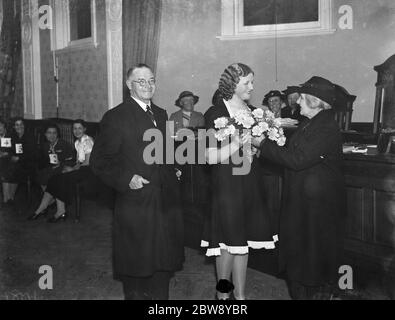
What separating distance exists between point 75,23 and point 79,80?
91cm

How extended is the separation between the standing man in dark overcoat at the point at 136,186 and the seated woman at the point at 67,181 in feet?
11.0

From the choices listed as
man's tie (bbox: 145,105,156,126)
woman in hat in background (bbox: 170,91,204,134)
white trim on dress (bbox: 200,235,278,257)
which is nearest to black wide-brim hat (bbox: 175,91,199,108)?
woman in hat in background (bbox: 170,91,204,134)

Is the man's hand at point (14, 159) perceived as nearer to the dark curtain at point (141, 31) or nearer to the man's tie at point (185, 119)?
the dark curtain at point (141, 31)

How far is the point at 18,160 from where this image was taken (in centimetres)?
684

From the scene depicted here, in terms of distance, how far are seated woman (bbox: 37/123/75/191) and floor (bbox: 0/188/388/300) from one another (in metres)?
0.61

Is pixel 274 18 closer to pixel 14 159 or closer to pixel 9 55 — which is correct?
pixel 14 159

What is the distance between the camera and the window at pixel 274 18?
6641 millimetres

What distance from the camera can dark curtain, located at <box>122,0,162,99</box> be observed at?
6820mm

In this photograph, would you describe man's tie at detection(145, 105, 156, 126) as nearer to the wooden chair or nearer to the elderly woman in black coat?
the elderly woman in black coat

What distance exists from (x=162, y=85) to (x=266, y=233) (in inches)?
190

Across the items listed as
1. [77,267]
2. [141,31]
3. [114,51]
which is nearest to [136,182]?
[77,267]

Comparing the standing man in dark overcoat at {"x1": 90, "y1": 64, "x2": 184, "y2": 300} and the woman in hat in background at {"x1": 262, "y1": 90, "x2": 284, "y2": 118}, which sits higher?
the woman in hat in background at {"x1": 262, "y1": 90, "x2": 284, "y2": 118}
